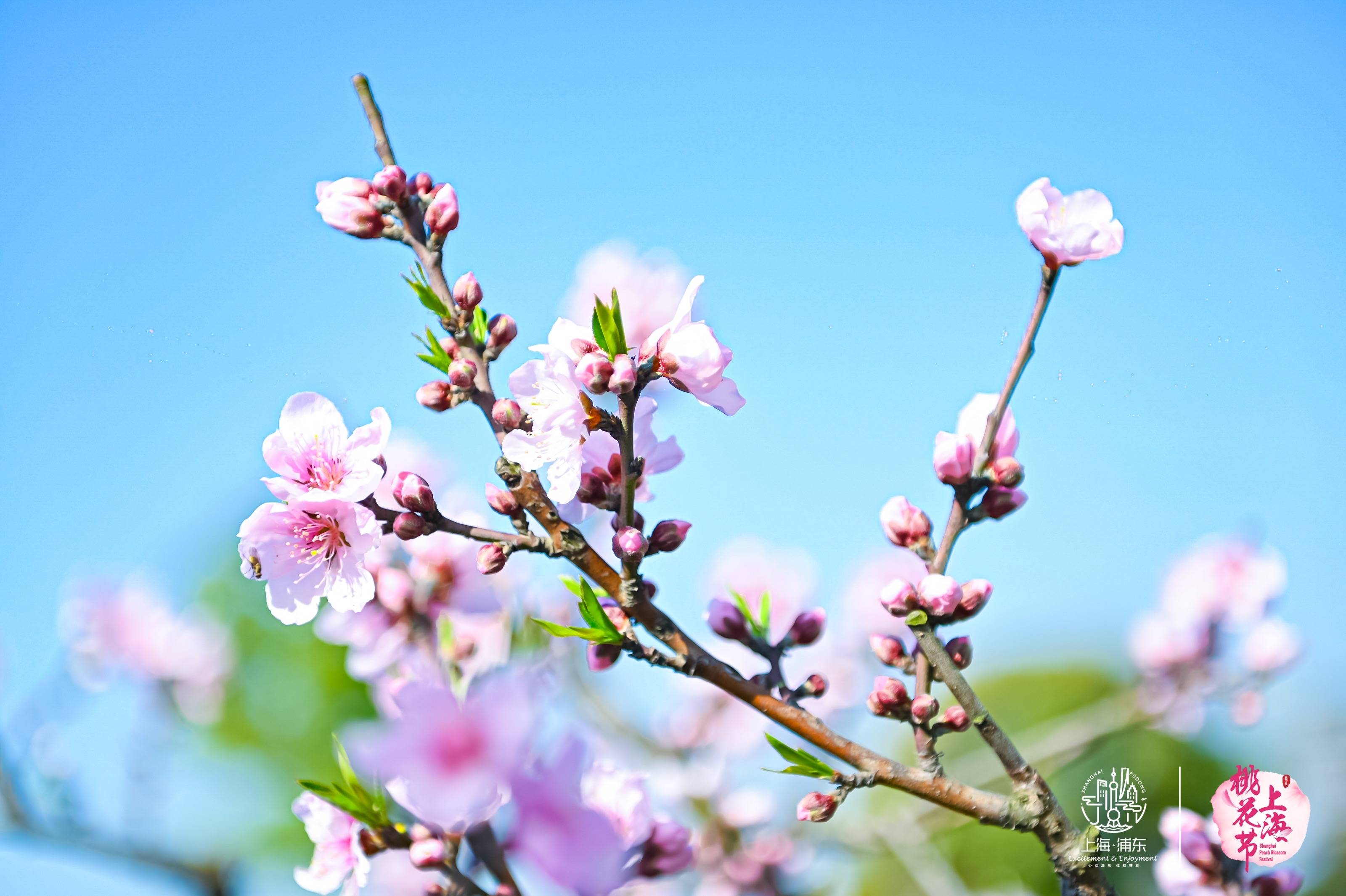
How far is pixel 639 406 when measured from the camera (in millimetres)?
1001

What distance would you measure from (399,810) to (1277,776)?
1258 mm

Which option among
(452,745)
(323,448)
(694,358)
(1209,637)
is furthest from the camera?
(1209,637)

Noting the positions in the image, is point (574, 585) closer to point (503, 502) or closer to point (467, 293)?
point (503, 502)

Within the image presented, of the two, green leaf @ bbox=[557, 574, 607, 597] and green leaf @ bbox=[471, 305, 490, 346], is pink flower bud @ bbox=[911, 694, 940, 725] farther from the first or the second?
green leaf @ bbox=[471, 305, 490, 346]

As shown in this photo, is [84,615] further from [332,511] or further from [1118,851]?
[1118,851]

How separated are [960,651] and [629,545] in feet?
1.33

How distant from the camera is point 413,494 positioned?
935 mm

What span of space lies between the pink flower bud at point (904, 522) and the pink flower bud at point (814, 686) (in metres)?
0.19

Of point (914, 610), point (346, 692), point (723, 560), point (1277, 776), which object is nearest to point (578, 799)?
point (914, 610)

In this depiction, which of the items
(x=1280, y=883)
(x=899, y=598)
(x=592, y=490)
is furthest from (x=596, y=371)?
(x=1280, y=883)

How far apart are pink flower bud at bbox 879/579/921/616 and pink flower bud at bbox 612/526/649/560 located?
291 millimetres

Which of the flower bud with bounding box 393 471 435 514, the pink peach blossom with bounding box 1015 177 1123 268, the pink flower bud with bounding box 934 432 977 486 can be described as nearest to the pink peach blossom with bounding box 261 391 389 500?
the flower bud with bounding box 393 471 435 514

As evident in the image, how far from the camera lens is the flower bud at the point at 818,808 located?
878 mm

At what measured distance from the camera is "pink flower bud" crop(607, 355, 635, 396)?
0.85 meters
